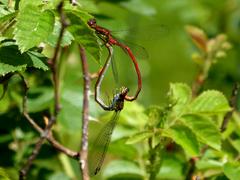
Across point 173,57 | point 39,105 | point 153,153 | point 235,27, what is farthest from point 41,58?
point 173,57

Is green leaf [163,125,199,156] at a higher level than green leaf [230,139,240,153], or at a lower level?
higher

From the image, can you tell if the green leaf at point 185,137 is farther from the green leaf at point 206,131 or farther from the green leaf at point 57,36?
the green leaf at point 57,36

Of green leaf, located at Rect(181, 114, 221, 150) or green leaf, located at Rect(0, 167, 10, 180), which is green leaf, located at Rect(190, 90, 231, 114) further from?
green leaf, located at Rect(0, 167, 10, 180)

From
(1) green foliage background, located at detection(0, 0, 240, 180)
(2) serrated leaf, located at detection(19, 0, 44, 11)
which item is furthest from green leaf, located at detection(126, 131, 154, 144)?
(2) serrated leaf, located at detection(19, 0, 44, 11)

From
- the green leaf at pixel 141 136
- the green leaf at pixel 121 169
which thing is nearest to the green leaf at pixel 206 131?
the green leaf at pixel 141 136

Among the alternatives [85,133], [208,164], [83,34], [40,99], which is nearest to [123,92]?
[85,133]

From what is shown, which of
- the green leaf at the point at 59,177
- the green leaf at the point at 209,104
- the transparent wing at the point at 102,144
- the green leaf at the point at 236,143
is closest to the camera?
the transparent wing at the point at 102,144

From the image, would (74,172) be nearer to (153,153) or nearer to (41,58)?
(153,153)
